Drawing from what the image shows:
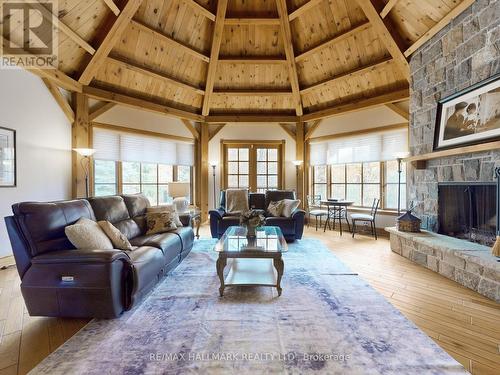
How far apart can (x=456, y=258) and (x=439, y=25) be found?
3039mm

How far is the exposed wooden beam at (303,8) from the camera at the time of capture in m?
4.25

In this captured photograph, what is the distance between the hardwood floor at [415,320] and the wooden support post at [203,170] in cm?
382

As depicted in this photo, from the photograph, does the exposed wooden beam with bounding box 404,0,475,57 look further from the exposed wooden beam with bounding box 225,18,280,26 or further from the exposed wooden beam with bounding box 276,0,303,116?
the exposed wooden beam with bounding box 225,18,280,26

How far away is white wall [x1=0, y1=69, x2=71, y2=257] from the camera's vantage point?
134 inches

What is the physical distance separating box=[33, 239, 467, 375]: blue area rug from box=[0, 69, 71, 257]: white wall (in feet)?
8.82

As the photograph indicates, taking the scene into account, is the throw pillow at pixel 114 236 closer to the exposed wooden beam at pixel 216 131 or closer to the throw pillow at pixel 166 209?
the throw pillow at pixel 166 209

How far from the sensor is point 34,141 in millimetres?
3807

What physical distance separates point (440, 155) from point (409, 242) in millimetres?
1297

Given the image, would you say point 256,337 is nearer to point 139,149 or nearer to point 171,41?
point 139,149

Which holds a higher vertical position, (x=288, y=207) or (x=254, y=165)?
(x=254, y=165)

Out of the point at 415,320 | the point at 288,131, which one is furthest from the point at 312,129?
the point at 415,320

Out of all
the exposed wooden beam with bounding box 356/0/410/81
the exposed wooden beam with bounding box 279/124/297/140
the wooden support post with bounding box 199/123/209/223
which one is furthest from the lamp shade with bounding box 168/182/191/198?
the exposed wooden beam with bounding box 356/0/410/81

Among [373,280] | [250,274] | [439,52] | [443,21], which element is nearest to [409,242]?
[373,280]

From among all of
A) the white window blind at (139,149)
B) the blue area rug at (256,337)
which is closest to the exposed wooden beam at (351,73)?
the white window blind at (139,149)
